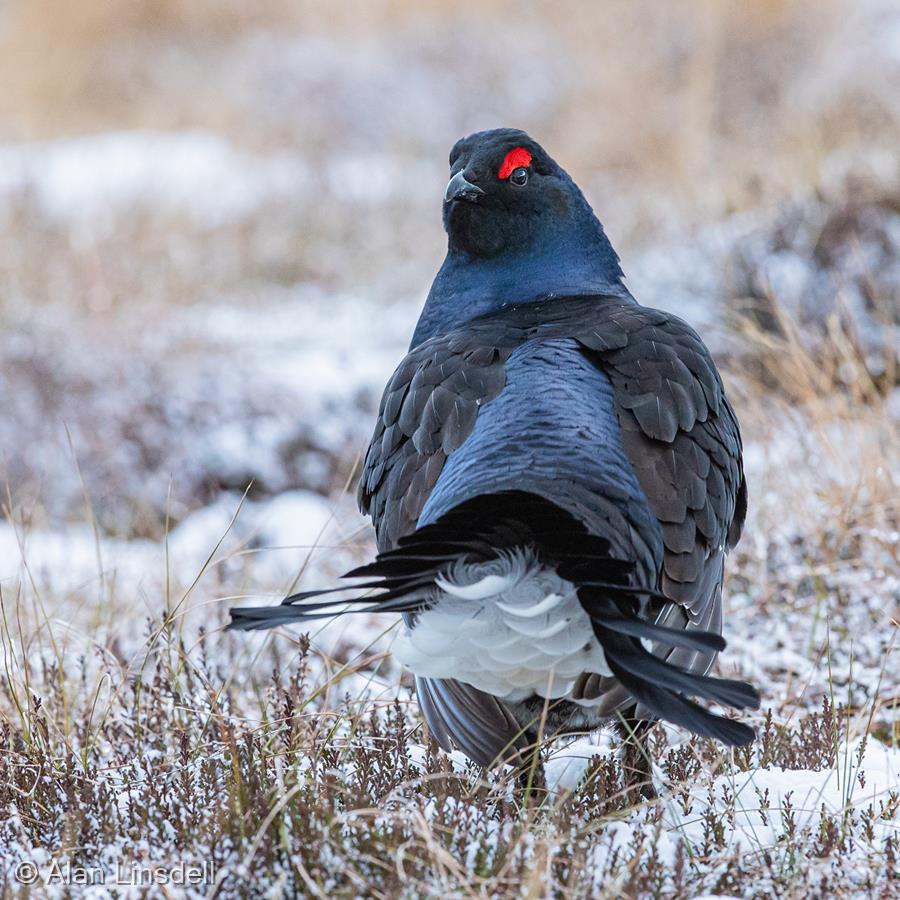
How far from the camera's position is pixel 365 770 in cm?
234

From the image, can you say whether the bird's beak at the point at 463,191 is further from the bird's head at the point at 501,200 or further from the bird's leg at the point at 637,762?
the bird's leg at the point at 637,762

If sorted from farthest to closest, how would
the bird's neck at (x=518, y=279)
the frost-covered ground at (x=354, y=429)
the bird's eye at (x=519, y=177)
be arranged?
the bird's eye at (x=519, y=177) < the bird's neck at (x=518, y=279) < the frost-covered ground at (x=354, y=429)

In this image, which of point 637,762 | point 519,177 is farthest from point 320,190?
point 637,762

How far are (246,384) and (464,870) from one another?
17.9 feet

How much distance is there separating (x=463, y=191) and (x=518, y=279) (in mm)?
302

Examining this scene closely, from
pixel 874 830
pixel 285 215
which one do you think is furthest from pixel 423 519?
pixel 285 215

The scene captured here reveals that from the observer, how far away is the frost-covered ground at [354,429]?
2.20 m

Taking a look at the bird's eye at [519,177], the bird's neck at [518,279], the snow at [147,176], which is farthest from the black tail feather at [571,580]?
the snow at [147,176]

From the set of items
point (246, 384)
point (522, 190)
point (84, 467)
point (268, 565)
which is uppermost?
point (246, 384)

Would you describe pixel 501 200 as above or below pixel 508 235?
above

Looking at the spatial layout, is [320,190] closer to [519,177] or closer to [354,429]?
[354,429]

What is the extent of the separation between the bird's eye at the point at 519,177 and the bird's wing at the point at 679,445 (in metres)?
0.79

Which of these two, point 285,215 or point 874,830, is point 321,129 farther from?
point 874,830

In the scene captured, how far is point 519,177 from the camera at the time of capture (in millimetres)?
3461
